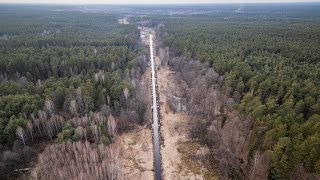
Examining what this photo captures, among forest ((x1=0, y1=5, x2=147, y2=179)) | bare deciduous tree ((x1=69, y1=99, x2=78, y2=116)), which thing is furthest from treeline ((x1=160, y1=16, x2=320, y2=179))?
bare deciduous tree ((x1=69, y1=99, x2=78, y2=116))

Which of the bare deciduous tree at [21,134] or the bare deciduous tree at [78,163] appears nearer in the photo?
the bare deciduous tree at [78,163]

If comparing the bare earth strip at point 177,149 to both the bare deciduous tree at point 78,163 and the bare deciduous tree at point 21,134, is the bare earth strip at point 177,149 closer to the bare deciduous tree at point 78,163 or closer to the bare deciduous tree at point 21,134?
the bare deciduous tree at point 78,163

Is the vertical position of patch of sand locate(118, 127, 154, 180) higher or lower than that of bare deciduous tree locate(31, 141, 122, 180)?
lower

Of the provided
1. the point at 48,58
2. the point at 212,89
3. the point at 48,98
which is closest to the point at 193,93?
the point at 212,89

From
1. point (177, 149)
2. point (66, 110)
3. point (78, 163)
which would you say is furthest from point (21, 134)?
point (177, 149)

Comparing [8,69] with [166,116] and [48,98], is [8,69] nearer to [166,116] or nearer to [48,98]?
[48,98]

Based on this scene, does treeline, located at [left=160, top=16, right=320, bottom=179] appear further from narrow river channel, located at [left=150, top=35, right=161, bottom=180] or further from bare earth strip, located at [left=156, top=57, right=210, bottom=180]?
narrow river channel, located at [left=150, top=35, right=161, bottom=180]

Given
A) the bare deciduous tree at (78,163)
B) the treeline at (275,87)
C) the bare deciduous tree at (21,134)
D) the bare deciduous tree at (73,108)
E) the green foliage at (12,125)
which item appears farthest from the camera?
the bare deciduous tree at (73,108)

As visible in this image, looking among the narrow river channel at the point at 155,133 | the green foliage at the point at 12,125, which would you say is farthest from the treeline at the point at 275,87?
the green foliage at the point at 12,125
